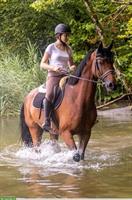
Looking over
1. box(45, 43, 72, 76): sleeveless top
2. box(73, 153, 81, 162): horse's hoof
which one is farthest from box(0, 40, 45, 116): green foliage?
box(73, 153, 81, 162): horse's hoof

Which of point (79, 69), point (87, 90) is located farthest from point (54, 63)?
point (87, 90)

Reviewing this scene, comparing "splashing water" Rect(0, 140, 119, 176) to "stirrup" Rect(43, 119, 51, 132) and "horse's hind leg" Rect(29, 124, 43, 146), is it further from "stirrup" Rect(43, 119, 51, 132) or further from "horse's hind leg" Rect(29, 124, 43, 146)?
"stirrup" Rect(43, 119, 51, 132)

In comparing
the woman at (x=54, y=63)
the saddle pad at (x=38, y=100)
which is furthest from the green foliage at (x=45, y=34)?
the woman at (x=54, y=63)

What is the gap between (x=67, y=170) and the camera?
371 inches

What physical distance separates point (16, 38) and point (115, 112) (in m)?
9.09

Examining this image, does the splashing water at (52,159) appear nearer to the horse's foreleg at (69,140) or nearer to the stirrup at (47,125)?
the horse's foreleg at (69,140)

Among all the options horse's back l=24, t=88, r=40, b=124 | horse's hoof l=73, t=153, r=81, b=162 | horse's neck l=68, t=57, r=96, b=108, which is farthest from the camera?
horse's back l=24, t=88, r=40, b=124

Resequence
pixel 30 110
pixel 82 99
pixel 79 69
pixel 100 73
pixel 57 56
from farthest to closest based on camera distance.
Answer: pixel 30 110, pixel 57 56, pixel 79 69, pixel 82 99, pixel 100 73

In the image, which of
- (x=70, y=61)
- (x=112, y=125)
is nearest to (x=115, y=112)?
(x=112, y=125)

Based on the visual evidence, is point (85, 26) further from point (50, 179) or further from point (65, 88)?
point (50, 179)

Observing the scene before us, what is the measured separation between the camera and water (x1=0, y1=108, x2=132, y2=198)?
25.8 feet

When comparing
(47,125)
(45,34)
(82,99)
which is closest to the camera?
(82,99)

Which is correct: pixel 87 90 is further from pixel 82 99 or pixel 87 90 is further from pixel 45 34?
pixel 45 34

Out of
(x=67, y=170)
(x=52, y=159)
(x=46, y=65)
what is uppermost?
(x=46, y=65)
